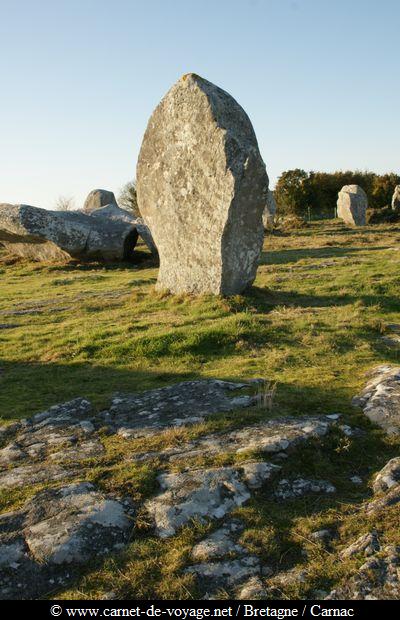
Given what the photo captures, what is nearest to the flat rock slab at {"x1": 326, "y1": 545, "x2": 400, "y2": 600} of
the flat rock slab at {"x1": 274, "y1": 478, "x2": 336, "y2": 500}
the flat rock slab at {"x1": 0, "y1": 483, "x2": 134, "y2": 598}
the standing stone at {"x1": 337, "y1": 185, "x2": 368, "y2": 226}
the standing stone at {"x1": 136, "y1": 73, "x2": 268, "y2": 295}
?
the flat rock slab at {"x1": 274, "y1": 478, "x2": 336, "y2": 500}

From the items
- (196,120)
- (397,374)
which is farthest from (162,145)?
(397,374)

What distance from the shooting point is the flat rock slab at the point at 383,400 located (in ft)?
21.0

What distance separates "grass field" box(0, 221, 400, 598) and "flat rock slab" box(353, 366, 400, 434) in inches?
5.8

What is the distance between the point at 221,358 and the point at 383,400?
148 inches

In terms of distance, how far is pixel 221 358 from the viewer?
402 inches

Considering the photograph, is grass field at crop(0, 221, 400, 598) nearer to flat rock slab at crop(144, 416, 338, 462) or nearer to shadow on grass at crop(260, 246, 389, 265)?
flat rock slab at crop(144, 416, 338, 462)

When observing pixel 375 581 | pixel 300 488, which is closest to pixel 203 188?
pixel 300 488

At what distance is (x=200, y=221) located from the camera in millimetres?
13969

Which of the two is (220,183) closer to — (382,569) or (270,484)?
(270,484)

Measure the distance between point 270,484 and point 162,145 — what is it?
430 inches

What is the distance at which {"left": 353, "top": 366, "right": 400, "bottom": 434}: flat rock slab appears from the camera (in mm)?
6398

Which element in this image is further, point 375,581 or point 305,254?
point 305,254

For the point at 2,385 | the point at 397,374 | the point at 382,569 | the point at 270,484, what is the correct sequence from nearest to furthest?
1. the point at 382,569
2. the point at 270,484
3. the point at 397,374
4. the point at 2,385
